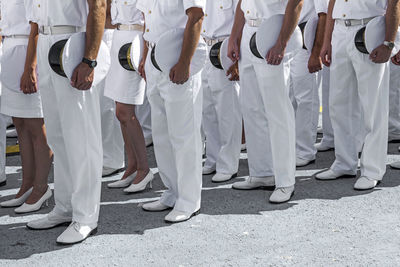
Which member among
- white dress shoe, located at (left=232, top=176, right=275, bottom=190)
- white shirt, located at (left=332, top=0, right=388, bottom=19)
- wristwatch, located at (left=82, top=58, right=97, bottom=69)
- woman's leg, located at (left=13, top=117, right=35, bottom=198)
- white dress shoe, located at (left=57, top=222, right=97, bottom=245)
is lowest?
white dress shoe, located at (left=232, top=176, right=275, bottom=190)

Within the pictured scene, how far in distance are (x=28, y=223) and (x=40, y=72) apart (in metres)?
1.00

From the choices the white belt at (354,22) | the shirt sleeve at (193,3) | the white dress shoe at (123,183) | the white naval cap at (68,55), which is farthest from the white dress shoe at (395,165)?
the white naval cap at (68,55)

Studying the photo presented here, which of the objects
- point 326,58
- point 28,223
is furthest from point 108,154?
point 326,58

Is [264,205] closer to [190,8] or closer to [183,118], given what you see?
[183,118]

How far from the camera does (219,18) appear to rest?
19.2 ft

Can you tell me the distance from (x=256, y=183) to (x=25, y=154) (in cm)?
173

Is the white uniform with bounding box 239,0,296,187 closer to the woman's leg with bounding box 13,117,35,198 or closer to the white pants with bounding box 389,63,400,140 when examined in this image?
the woman's leg with bounding box 13,117,35,198

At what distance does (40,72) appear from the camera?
14.6 ft

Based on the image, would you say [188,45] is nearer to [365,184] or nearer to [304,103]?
[365,184]

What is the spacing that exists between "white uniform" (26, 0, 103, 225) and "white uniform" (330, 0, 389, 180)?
2.05 metres

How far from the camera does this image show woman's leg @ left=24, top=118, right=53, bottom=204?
5.16 metres

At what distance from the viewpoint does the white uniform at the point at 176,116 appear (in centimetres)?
467

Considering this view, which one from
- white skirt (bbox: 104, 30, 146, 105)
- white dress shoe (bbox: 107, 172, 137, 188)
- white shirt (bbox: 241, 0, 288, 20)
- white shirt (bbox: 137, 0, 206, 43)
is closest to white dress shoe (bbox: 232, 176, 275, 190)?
white dress shoe (bbox: 107, 172, 137, 188)

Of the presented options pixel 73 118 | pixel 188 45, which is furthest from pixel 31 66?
pixel 188 45
